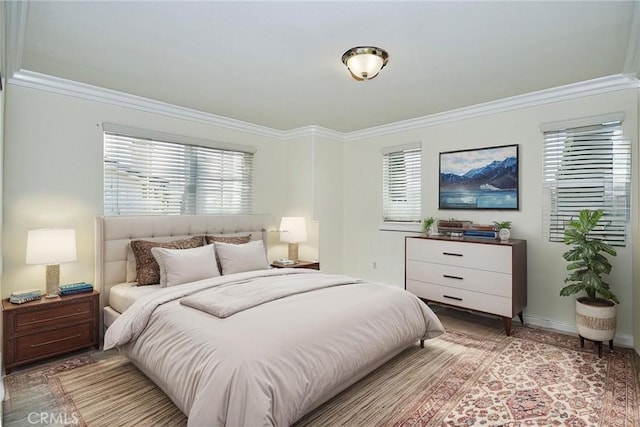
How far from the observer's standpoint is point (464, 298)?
3.77 meters

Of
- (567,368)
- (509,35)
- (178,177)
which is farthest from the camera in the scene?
(178,177)

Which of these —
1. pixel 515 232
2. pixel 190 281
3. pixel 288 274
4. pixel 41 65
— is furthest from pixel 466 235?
pixel 41 65

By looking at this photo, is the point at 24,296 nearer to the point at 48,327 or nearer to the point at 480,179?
the point at 48,327

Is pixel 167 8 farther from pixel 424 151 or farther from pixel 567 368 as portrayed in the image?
Answer: pixel 567 368

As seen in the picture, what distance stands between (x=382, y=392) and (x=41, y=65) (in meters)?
3.67

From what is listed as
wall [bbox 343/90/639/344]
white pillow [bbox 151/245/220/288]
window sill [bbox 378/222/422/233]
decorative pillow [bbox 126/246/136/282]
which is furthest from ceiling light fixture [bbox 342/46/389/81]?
decorative pillow [bbox 126/246/136/282]

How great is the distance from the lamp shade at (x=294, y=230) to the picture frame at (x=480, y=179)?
1.78 meters

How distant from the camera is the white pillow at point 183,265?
10.4 ft

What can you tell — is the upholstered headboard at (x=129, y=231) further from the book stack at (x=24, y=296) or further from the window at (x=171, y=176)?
the book stack at (x=24, y=296)

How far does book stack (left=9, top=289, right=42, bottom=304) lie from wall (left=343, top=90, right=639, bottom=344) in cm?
377

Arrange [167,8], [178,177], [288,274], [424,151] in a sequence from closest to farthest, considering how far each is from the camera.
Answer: [167,8] → [288,274] → [178,177] → [424,151]

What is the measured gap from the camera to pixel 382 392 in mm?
2447

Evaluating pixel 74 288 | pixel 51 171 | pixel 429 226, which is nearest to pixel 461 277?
pixel 429 226

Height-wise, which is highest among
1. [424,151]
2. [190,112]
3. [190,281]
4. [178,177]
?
[190,112]
